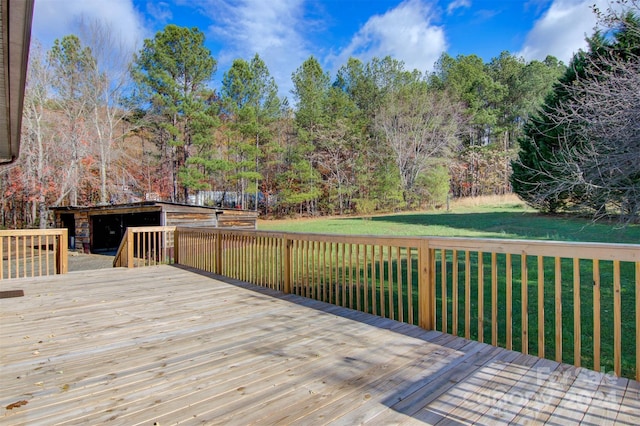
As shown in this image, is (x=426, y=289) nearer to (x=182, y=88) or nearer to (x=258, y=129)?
(x=258, y=129)

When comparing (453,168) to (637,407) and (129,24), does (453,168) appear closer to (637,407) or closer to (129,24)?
(129,24)

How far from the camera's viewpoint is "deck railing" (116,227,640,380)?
7.69ft

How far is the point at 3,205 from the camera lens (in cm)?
1823

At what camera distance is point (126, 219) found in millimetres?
15344

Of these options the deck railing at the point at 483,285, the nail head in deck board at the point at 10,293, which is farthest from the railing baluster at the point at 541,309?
the nail head in deck board at the point at 10,293

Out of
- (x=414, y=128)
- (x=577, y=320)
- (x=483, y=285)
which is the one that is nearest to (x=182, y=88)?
(x=414, y=128)

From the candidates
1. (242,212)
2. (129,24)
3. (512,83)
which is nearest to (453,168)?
(512,83)

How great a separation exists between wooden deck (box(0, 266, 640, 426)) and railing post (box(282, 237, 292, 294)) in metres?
0.77

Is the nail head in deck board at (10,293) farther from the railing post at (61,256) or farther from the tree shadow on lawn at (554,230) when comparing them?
the tree shadow on lawn at (554,230)

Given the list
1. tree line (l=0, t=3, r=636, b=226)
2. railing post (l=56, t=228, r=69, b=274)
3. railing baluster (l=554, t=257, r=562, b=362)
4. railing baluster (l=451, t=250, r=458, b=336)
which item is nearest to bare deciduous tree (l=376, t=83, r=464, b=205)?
tree line (l=0, t=3, r=636, b=226)

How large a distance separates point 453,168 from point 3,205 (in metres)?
28.3

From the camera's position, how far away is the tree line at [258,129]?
16891mm

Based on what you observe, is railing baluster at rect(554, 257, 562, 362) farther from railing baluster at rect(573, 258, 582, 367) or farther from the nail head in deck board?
the nail head in deck board

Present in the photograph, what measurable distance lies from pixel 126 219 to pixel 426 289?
15.5 meters
